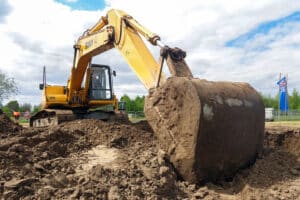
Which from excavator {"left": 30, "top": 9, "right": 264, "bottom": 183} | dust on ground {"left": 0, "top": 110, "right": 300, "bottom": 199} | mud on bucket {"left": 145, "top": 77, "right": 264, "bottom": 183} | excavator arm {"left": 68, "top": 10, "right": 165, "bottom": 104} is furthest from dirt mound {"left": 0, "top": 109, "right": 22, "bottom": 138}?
mud on bucket {"left": 145, "top": 77, "right": 264, "bottom": 183}

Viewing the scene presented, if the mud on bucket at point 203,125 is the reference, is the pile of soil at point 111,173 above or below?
below

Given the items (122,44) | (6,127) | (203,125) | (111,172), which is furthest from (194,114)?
(6,127)

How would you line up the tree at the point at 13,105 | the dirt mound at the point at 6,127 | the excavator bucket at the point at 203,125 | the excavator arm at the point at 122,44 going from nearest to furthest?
the excavator bucket at the point at 203,125, the excavator arm at the point at 122,44, the dirt mound at the point at 6,127, the tree at the point at 13,105

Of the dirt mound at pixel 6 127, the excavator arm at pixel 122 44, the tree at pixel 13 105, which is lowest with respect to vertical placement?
the tree at pixel 13 105

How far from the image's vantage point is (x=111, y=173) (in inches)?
201

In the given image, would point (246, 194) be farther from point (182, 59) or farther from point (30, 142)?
point (30, 142)

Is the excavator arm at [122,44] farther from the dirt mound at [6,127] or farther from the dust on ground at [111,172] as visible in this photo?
the dirt mound at [6,127]

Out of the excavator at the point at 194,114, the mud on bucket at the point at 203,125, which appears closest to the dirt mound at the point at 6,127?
the excavator at the point at 194,114

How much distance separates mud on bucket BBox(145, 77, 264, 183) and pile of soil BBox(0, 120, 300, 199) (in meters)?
0.22

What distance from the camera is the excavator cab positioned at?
11406mm

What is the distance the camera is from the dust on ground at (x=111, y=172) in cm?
468

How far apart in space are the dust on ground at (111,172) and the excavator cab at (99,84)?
410cm

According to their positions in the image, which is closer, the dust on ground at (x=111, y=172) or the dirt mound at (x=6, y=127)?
the dust on ground at (x=111, y=172)

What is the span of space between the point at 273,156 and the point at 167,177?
230 cm
